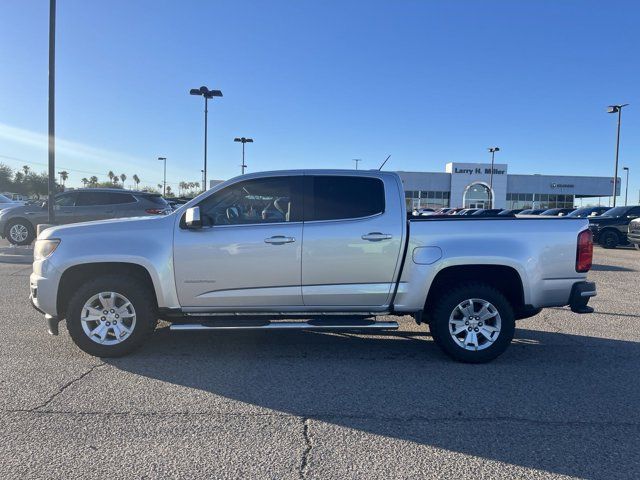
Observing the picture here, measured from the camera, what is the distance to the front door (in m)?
5.06

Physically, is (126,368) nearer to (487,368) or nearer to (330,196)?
(330,196)

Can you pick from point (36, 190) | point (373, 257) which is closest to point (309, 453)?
point (373, 257)

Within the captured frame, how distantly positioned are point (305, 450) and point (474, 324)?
8.33 ft

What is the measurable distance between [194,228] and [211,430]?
7.10 feet

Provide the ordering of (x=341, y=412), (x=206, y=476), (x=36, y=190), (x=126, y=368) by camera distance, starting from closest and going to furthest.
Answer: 1. (x=206, y=476)
2. (x=341, y=412)
3. (x=126, y=368)
4. (x=36, y=190)

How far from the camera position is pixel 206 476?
302 cm

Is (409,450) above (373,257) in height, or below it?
below

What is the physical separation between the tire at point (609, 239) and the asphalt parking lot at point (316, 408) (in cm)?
1584

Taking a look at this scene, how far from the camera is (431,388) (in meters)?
4.48

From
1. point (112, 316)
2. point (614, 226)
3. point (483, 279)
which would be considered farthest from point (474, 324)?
point (614, 226)

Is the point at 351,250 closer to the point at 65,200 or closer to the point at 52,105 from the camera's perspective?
the point at 52,105

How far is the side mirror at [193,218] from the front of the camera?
494 cm

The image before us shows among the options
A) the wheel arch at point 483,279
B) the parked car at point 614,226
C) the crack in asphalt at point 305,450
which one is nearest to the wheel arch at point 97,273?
the crack in asphalt at point 305,450

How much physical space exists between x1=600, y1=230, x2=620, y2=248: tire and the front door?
19.0m
